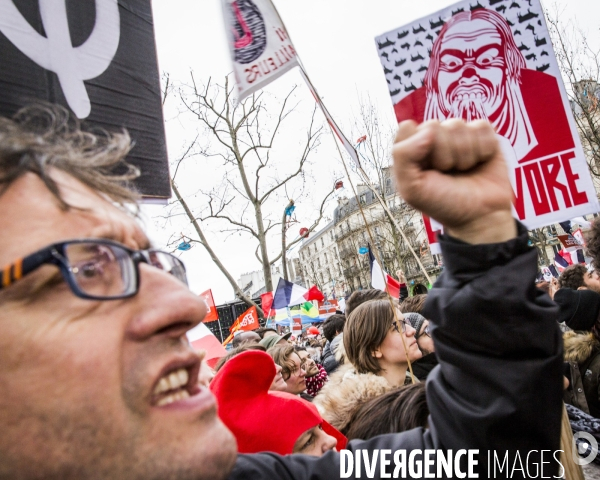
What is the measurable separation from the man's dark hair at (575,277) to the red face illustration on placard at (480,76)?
2.64 metres

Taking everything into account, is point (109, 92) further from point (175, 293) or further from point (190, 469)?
point (190, 469)

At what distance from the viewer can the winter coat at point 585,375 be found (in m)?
3.03

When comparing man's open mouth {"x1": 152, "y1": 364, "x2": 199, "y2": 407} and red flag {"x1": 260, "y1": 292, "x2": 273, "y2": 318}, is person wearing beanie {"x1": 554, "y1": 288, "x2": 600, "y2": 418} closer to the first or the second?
man's open mouth {"x1": 152, "y1": 364, "x2": 199, "y2": 407}

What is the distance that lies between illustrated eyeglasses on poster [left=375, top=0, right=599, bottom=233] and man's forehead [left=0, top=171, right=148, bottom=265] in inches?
81.6

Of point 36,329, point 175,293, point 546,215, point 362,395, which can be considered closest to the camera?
point 36,329

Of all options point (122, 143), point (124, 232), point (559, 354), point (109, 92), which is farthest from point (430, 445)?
point (109, 92)

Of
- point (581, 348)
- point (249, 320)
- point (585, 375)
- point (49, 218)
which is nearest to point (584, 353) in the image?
point (581, 348)

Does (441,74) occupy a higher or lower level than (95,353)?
higher

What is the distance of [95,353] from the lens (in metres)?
0.84

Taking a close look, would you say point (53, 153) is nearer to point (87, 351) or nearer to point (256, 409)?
point (87, 351)

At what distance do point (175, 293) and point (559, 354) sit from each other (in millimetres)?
901

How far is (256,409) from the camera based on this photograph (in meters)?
2.00

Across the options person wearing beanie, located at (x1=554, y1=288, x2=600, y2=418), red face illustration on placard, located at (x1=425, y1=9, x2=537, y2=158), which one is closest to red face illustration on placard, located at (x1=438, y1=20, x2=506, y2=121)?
red face illustration on placard, located at (x1=425, y1=9, x2=537, y2=158)

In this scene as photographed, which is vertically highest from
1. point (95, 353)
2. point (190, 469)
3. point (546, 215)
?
point (546, 215)
